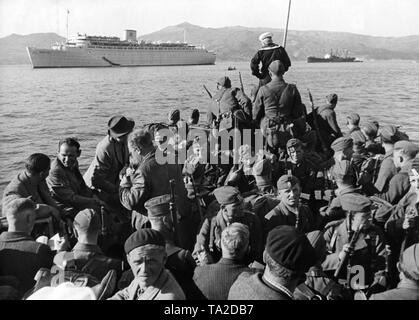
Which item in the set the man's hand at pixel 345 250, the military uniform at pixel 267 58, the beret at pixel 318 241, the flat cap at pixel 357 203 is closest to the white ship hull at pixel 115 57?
the military uniform at pixel 267 58

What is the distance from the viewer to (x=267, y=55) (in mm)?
9336

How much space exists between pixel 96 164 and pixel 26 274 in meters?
3.25

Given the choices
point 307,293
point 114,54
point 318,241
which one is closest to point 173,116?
point 318,241

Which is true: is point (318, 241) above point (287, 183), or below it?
below

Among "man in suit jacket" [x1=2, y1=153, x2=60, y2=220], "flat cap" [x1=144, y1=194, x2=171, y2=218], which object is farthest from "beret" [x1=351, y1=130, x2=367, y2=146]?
"man in suit jacket" [x1=2, y1=153, x2=60, y2=220]

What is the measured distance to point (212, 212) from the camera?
18.6ft

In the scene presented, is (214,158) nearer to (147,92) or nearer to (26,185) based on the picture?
(26,185)

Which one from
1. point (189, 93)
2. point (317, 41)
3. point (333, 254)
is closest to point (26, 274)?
point (333, 254)

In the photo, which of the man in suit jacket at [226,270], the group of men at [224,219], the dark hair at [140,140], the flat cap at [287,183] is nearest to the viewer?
the group of men at [224,219]

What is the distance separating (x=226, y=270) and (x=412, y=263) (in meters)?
1.41

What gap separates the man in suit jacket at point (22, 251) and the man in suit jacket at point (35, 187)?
1427 millimetres

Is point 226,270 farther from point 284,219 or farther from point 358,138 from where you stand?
point 358,138

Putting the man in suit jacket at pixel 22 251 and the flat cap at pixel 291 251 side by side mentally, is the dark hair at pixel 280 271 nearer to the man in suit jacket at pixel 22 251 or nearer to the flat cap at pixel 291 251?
the flat cap at pixel 291 251

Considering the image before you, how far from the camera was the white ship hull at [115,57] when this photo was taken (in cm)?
9675
